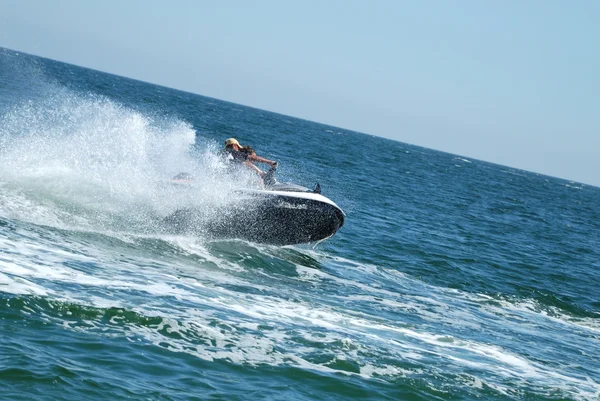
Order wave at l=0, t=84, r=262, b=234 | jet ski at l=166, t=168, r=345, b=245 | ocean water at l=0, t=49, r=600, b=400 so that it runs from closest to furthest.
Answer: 1. ocean water at l=0, t=49, r=600, b=400
2. wave at l=0, t=84, r=262, b=234
3. jet ski at l=166, t=168, r=345, b=245

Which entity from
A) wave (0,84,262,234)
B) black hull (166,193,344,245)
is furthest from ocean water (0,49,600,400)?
black hull (166,193,344,245)

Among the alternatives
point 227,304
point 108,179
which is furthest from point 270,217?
point 227,304

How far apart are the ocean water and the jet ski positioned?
30 cm

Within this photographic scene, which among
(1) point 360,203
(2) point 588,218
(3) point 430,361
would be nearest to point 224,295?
(3) point 430,361

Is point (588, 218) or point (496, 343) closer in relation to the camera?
point (496, 343)

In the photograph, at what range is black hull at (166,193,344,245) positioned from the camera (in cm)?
1608

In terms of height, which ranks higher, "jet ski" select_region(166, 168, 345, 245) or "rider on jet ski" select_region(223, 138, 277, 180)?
"rider on jet ski" select_region(223, 138, 277, 180)

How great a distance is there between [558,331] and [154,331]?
9.09 metres

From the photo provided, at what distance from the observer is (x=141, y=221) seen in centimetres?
1591

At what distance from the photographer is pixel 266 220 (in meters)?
16.5

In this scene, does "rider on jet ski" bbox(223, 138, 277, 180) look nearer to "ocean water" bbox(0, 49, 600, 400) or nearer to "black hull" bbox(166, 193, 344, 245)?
"ocean water" bbox(0, 49, 600, 400)

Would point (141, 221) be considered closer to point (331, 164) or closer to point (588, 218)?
point (331, 164)

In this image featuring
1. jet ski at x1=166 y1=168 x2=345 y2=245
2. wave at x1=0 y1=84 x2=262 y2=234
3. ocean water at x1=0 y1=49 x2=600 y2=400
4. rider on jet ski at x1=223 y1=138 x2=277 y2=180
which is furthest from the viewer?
rider on jet ski at x1=223 y1=138 x2=277 y2=180

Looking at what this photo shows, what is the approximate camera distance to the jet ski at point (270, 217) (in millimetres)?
16000
